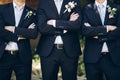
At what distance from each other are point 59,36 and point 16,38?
77 cm

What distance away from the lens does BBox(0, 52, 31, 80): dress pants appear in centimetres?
711

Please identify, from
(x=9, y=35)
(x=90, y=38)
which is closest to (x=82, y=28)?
(x=90, y=38)

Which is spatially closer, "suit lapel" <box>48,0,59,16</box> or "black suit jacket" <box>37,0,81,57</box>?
"black suit jacket" <box>37,0,81,57</box>

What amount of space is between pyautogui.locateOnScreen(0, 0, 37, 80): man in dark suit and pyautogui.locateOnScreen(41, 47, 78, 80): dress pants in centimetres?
33

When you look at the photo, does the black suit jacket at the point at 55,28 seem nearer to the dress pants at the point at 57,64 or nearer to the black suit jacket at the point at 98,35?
the dress pants at the point at 57,64

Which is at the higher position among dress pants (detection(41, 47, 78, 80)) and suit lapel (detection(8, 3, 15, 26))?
suit lapel (detection(8, 3, 15, 26))

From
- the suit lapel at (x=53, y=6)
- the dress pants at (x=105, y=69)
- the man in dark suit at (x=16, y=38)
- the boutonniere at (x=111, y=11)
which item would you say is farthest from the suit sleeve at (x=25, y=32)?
the boutonniere at (x=111, y=11)

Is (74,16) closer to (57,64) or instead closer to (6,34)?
(57,64)

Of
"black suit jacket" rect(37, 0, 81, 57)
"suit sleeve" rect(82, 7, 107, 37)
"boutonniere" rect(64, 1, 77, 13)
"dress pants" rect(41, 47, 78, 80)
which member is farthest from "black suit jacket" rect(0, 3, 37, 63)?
"suit sleeve" rect(82, 7, 107, 37)

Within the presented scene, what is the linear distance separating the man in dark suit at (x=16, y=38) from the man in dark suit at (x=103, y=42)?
103 cm

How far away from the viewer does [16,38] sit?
711 cm

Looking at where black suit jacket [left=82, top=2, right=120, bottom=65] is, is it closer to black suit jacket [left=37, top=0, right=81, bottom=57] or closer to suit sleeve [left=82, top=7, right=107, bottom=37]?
suit sleeve [left=82, top=7, right=107, bottom=37]

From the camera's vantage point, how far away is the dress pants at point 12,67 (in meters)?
7.11

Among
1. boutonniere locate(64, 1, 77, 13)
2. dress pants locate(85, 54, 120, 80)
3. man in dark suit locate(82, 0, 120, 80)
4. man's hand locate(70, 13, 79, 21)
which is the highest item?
boutonniere locate(64, 1, 77, 13)
